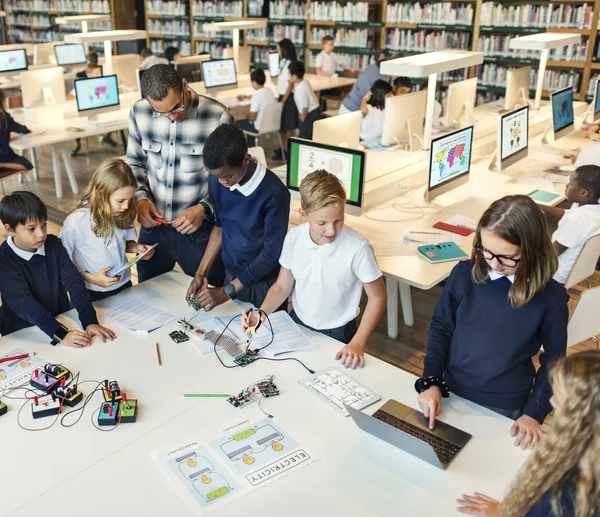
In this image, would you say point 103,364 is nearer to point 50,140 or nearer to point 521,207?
point 521,207

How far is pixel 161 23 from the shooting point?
442 inches

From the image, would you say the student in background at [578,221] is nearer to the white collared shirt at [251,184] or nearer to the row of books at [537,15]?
the white collared shirt at [251,184]

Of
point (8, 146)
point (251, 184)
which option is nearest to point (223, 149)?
point (251, 184)

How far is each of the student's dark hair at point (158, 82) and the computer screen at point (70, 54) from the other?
696 cm

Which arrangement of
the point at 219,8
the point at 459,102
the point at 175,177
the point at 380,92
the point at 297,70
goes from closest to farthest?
the point at 175,177
the point at 380,92
the point at 459,102
the point at 297,70
the point at 219,8

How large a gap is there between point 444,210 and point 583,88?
457cm

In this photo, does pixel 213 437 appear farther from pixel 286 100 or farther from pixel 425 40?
pixel 425 40

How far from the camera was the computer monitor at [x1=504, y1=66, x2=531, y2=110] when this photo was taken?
586 cm

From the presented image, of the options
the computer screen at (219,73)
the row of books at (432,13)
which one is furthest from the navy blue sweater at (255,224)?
the row of books at (432,13)

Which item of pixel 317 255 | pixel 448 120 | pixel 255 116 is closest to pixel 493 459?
pixel 317 255

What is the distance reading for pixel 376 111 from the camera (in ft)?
18.1

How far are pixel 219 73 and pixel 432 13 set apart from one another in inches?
116

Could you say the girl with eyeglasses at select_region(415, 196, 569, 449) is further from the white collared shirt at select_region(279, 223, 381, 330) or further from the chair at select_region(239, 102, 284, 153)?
the chair at select_region(239, 102, 284, 153)

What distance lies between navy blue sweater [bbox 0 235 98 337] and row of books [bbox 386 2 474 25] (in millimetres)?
6951
